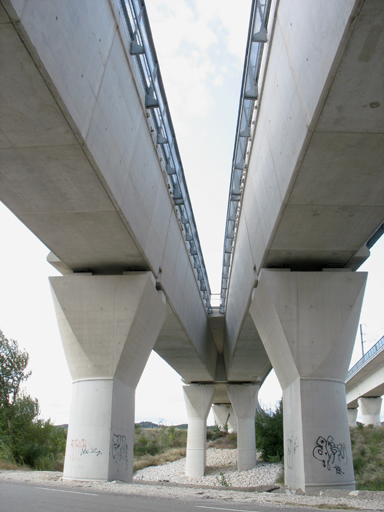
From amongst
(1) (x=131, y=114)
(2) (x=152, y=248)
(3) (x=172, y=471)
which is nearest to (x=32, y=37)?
(1) (x=131, y=114)

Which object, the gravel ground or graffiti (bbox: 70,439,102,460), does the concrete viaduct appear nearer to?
graffiti (bbox: 70,439,102,460)

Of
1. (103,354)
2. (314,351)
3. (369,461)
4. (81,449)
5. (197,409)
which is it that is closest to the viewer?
(81,449)

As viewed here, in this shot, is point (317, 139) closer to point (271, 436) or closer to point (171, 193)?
point (171, 193)

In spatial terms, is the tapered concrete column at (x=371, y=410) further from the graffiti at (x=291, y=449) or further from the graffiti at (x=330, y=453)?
the graffiti at (x=330, y=453)

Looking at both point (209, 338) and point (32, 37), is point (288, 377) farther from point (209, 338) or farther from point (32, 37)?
point (209, 338)

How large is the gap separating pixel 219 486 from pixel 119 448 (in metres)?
6.08

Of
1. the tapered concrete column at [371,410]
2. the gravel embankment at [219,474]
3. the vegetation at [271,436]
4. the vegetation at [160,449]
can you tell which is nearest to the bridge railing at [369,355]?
the tapered concrete column at [371,410]

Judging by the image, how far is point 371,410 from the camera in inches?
2053

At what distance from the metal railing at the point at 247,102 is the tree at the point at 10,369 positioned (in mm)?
18457

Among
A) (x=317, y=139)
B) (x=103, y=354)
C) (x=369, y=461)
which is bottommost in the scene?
(x=369, y=461)

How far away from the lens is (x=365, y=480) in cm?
2172

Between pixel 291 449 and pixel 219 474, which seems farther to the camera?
pixel 219 474

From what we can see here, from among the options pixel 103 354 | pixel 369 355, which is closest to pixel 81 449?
pixel 103 354

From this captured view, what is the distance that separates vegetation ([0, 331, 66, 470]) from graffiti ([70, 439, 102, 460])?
12.9 m
